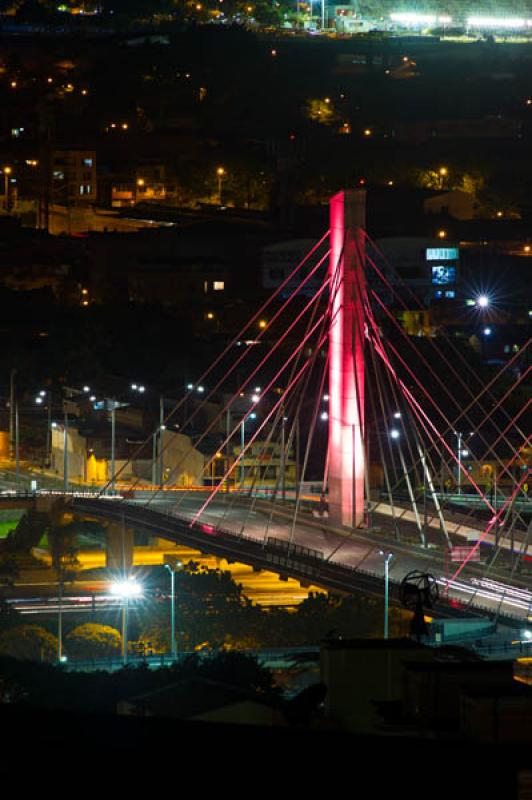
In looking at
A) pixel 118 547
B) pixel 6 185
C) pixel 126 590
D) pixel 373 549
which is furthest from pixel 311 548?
pixel 6 185

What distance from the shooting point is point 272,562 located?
29422 mm

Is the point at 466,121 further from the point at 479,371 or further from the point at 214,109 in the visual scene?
the point at 479,371

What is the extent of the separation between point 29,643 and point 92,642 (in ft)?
2.87

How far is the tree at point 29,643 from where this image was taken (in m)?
25.3

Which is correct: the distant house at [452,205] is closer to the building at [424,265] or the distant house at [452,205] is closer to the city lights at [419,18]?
the building at [424,265]

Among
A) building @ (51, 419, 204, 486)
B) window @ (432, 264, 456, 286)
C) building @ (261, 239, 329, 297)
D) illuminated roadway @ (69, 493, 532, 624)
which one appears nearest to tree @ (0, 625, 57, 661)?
illuminated roadway @ (69, 493, 532, 624)

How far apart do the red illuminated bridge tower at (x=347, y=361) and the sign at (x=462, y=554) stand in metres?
3.12

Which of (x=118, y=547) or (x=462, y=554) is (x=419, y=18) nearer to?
(x=118, y=547)

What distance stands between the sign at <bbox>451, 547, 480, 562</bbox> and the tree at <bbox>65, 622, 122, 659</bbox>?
4589 mm

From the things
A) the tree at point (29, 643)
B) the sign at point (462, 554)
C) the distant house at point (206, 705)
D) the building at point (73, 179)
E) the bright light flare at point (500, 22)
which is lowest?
the tree at point (29, 643)

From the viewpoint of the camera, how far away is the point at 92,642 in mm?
26344

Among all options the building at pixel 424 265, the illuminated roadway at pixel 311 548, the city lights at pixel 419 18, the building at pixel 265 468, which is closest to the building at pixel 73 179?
the building at pixel 424 265

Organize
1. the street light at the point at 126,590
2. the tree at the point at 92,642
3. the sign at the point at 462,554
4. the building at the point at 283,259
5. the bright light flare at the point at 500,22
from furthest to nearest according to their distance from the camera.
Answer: the bright light flare at the point at 500,22
the building at the point at 283,259
the sign at the point at 462,554
the street light at the point at 126,590
the tree at the point at 92,642

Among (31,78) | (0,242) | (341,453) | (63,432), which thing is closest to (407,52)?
(31,78)
